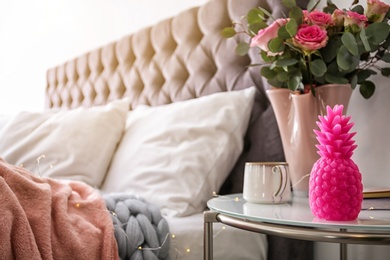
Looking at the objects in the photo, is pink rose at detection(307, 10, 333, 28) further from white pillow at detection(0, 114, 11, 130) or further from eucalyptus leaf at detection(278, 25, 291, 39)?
white pillow at detection(0, 114, 11, 130)

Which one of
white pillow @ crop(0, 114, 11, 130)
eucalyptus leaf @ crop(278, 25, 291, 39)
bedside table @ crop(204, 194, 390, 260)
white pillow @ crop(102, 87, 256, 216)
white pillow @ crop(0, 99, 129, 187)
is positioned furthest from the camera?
white pillow @ crop(0, 114, 11, 130)

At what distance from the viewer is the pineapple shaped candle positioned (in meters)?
0.81

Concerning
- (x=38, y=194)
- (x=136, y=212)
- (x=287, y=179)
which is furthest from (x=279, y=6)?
(x=38, y=194)

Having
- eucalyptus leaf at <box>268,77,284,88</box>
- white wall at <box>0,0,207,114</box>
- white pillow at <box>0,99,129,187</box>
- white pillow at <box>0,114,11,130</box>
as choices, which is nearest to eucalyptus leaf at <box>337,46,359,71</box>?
eucalyptus leaf at <box>268,77,284,88</box>

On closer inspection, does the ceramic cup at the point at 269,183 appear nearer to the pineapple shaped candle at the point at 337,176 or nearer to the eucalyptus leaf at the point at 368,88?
the pineapple shaped candle at the point at 337,176

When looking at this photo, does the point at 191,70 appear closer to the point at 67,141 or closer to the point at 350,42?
the point at 67,141

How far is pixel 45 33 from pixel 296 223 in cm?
351

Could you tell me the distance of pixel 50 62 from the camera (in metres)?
3.75

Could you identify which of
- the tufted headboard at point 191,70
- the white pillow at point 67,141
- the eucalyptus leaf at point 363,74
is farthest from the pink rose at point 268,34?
the white pillow at point 67,141

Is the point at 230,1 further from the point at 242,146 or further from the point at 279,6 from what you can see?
the point at 242,146

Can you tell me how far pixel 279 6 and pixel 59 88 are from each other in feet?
6.73

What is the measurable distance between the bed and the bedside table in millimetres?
217

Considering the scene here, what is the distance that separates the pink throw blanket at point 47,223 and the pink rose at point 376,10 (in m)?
0.79

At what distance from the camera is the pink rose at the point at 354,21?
109cm
